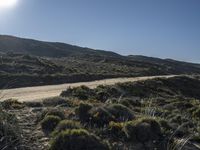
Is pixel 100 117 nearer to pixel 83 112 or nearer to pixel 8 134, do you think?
pixel 83 112

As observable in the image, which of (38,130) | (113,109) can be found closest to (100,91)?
(113,109)

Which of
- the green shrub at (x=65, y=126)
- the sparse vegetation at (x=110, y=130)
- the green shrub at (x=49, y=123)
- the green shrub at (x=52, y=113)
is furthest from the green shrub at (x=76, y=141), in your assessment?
the green shrub at (x=52, y=113)

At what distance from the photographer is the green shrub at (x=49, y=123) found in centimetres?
1191

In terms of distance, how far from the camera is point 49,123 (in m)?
12.1

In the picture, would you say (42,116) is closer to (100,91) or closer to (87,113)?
(87,113)

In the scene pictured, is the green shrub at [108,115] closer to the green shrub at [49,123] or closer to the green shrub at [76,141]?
the green shrub at [49,123]

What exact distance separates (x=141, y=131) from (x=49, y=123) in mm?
2467

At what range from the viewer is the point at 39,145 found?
10.3 meters

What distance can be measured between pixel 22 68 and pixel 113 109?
39.6 meters

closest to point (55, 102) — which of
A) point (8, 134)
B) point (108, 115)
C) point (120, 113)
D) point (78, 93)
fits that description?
point (120, 113)

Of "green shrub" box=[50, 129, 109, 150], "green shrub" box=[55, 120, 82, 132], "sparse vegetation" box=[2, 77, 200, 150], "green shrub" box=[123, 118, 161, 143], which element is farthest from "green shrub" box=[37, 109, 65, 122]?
"green shrub" box=[50, 129, 109, 150]

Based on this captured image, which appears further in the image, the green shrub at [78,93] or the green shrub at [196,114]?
the green shrub at [78,93]

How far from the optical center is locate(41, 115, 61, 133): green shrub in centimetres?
1191

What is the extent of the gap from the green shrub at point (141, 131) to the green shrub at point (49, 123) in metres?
1.90
